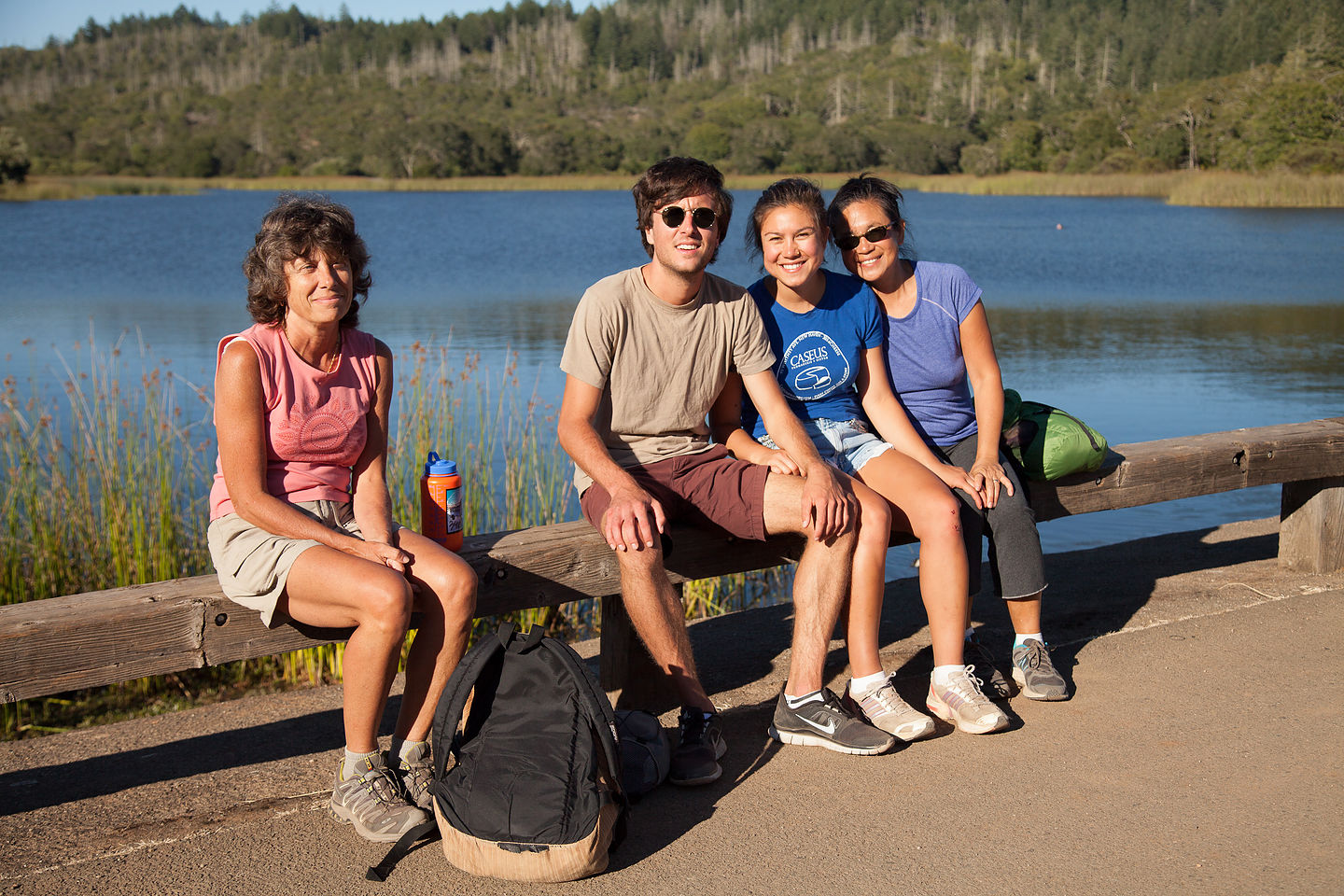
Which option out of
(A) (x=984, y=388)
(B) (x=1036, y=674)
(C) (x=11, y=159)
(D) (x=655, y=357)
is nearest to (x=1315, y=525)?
(A) (x=984, y=388)

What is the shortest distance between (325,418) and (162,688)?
2016 millimetres

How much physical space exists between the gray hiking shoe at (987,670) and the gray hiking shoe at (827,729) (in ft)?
1.47

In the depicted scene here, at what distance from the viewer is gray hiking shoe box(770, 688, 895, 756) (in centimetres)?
308

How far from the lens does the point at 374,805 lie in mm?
2678

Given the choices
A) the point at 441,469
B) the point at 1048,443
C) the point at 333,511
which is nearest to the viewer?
the point at 333,511

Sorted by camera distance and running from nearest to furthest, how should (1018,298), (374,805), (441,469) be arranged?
(374,805)
(441,469)
(1018,298)

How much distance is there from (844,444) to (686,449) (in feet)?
1.73

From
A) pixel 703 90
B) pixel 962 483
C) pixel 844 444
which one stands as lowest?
pixel 962 483

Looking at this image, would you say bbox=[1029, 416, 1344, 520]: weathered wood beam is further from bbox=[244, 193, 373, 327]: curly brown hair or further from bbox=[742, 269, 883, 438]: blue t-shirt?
bbox=[244, 193, 373, 327]: curly brown hair

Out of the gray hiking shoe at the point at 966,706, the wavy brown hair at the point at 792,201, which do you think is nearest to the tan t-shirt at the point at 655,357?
the wavy brown hair at the point at 792,201

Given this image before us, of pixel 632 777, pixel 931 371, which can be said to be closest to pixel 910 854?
pixel 632 777

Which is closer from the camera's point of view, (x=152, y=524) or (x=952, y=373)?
(x=952, y=373)

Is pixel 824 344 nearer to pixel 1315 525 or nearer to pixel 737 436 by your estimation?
pixel 737 436

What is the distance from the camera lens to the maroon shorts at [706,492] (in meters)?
3.35
